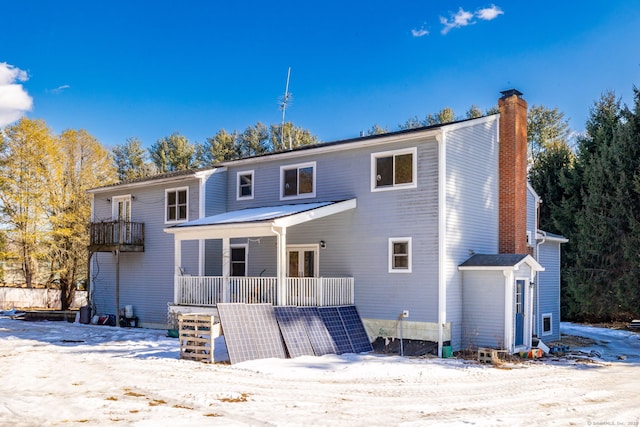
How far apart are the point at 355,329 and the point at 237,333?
4172 mm

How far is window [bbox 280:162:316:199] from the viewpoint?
2025cm

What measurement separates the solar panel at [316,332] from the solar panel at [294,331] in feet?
0.42

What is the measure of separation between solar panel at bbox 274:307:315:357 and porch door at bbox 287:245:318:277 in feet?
10.7

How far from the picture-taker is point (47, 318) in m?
27.2

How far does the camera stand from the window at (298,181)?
20.2 meters

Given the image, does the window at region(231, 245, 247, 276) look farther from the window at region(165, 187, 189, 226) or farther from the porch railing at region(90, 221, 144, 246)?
the porch railing at region(90, 221, 144, 246)

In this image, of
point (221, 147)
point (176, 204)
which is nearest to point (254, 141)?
point (221, 147)

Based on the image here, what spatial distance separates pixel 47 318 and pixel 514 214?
67.9 ft

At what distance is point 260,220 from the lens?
56.6 feet

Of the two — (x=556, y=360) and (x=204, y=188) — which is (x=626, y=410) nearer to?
(x=556, y=360)

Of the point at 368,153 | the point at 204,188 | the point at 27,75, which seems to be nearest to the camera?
the point at 368,153

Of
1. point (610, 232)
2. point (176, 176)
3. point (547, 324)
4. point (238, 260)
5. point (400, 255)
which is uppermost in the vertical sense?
point (176, 176)

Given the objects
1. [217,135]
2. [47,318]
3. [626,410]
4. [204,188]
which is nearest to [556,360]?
[626,410]

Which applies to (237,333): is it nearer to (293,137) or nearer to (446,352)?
(446,352)
